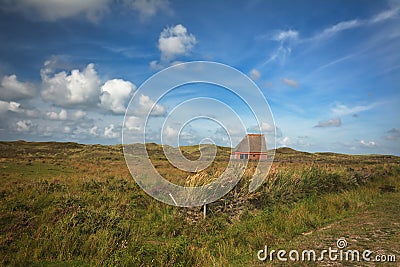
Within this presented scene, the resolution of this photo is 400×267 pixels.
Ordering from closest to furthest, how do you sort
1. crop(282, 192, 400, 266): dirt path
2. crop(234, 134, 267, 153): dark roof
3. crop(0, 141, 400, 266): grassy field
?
crop(282, 192, 400, 266): dirt path, crop(0, 141, 400, 266): grassy field, crop(234, 134, 267, 153): dark roof

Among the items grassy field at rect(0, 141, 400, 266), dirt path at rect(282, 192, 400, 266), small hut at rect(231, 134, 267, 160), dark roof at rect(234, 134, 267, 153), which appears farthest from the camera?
dark roof at rect(234, 134, 267, 153)

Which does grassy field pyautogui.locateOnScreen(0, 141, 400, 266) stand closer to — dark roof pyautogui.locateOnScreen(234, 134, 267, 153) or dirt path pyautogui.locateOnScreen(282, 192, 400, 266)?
dirt path pyautogui.locateOnScreen(282, 192, 400, 266)

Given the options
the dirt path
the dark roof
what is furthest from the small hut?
the dirt path

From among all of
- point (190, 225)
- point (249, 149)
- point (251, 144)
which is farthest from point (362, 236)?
point (251, 144)

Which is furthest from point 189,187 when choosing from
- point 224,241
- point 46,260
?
point 46,260

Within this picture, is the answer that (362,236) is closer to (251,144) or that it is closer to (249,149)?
(249,149)

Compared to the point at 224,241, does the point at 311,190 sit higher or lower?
higher

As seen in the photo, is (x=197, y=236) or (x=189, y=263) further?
(x=197, y=236)

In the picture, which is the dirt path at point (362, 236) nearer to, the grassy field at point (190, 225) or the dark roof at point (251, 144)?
the grassy field at point (190, 225)

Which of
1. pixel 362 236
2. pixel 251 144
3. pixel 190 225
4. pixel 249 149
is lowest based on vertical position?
pixel 190 225

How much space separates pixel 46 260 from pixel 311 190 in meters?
11.8

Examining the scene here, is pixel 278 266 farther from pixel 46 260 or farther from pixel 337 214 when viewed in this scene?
pixel 337 214

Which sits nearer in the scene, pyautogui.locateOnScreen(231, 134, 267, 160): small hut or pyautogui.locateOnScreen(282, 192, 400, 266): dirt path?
pyautogui.locateOnScreen(282, 192, 400, 266): dirt path

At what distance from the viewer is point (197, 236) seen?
866 cm
